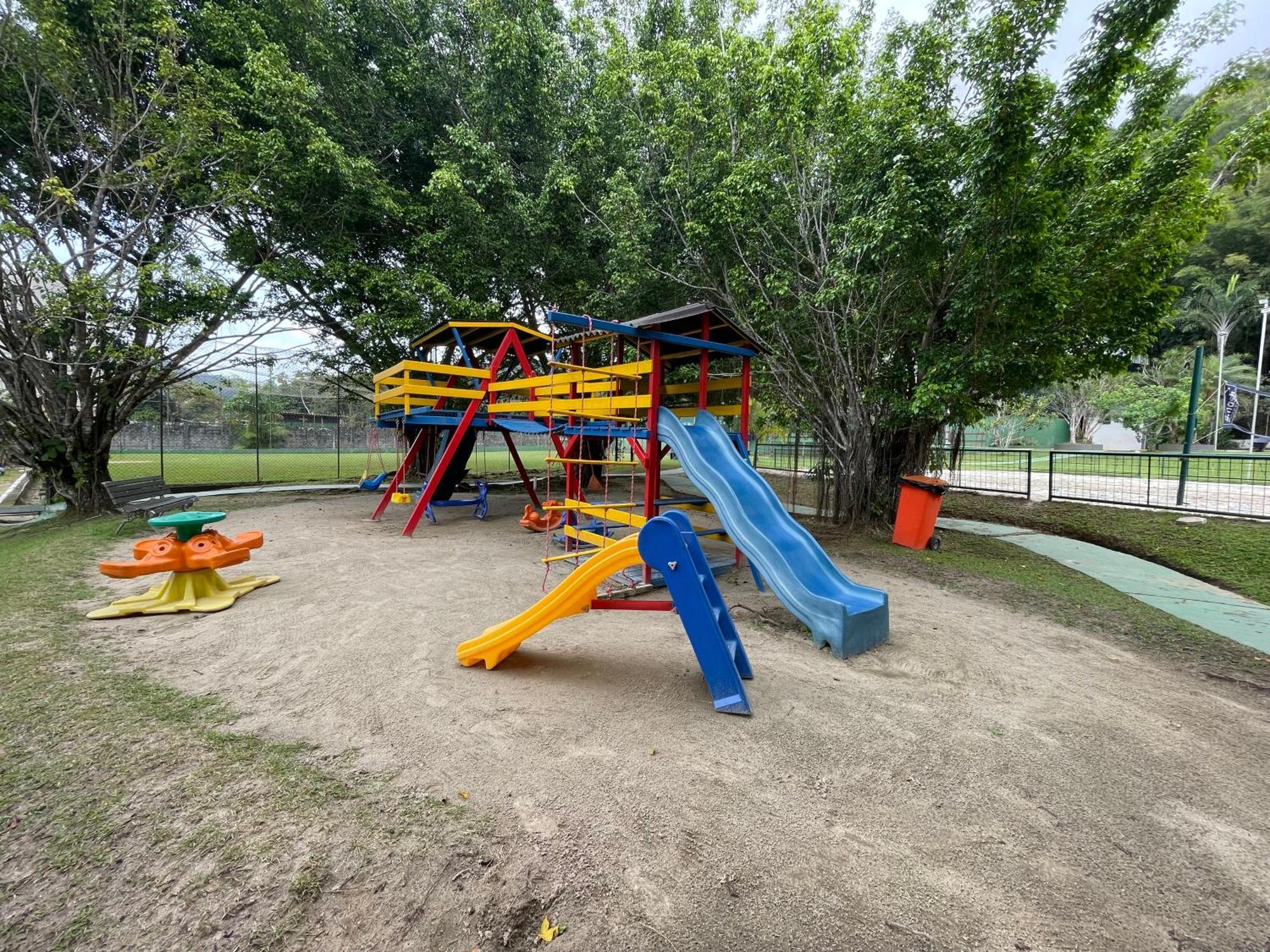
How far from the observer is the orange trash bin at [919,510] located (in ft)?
23.0

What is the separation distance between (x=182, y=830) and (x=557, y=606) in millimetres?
1803

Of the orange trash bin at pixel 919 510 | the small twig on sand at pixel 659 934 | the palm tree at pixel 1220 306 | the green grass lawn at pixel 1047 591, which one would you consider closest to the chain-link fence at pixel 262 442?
the orange trash bin at pixel 919 510

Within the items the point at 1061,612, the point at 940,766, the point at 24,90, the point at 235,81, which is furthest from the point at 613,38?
the point at 940,766

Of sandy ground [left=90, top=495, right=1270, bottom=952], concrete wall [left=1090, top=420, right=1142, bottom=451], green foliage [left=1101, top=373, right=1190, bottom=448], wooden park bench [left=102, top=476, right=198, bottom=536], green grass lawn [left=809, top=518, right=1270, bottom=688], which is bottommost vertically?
sandy ground [left=90, top=495, right=1270, bottom=952]

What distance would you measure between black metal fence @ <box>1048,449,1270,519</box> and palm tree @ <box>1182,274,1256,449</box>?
90.6 ft

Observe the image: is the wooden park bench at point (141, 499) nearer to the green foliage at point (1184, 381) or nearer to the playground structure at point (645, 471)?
the playground structure at point (645, 471)

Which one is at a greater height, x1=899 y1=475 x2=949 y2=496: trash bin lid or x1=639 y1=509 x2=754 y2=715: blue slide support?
x1=899 y1=475 x2=949 y2=496: trash bin lid

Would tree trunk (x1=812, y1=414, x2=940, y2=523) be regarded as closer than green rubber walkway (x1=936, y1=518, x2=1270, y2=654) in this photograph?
No

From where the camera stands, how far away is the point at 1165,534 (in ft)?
24.3

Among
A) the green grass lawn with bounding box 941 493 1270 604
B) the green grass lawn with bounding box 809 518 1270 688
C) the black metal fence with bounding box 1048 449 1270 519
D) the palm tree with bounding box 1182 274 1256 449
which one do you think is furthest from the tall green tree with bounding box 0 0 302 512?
the palm tree with bounding box 1182 274 1256 449

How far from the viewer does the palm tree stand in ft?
110

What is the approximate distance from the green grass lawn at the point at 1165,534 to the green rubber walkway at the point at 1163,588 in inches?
8.6

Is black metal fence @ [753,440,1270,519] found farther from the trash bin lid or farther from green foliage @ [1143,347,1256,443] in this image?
green foliage @ [1143,347,1256,443]

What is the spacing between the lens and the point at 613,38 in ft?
31.7
